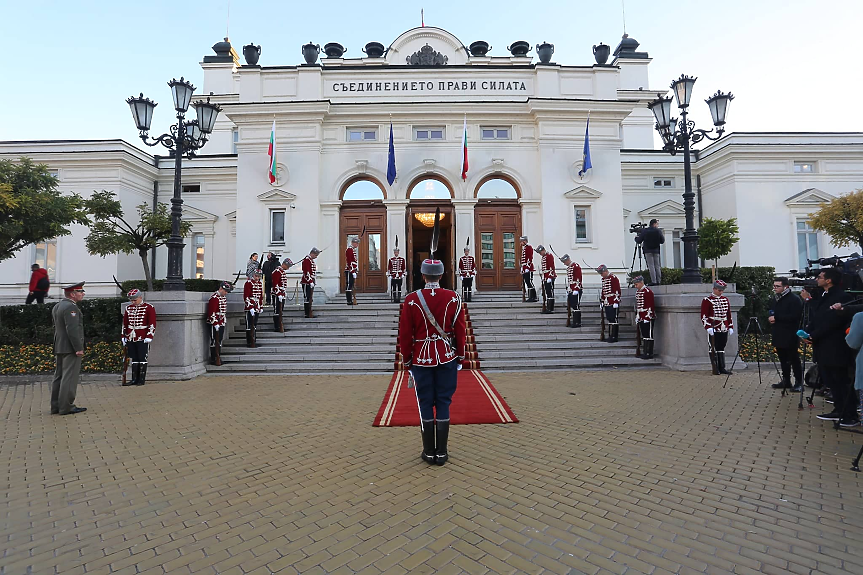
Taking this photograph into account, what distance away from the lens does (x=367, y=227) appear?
18688 mm

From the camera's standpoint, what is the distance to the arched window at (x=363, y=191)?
18.8 meters

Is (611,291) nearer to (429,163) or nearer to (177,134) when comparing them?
(429,163)

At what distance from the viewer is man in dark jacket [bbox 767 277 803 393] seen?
8.09 meters

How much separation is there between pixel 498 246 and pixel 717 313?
32.1 ft

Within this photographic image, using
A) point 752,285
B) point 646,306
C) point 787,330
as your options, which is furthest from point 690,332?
point 752,285

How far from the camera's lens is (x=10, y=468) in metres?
4.79

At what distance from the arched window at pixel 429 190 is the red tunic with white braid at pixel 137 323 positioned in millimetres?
11329

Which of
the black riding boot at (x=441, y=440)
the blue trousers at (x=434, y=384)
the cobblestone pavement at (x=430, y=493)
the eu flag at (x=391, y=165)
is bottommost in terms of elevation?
the cobblestone pavement at (x=430, y=493)

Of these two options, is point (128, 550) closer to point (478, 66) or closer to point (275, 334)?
point (275, 334)

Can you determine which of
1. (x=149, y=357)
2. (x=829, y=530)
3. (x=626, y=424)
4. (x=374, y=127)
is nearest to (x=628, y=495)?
(x=829, y=530)

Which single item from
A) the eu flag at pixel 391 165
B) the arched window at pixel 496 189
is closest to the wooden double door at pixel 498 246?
the arched window at pixel 496 189

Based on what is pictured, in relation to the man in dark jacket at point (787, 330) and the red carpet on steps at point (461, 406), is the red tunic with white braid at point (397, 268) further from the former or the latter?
the man in dark jacket at point (787, 330)

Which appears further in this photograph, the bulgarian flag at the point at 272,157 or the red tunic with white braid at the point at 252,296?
the bulgarian flag at the point at 272,157

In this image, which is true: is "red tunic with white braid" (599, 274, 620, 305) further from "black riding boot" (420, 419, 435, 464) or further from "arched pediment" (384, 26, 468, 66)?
"arched pediment" (384, 26, 468, 66)
